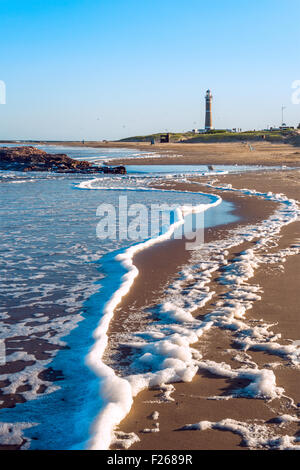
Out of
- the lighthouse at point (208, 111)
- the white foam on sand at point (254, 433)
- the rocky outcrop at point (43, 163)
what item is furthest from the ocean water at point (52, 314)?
the lighthouse at point (208, 111)

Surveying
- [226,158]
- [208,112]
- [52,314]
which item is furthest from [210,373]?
[208,112]

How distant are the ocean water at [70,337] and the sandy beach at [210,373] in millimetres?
116

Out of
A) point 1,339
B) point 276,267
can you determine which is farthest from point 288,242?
point 1,339

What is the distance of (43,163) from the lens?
27500 mm

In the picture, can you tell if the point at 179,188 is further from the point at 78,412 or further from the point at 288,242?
the point at 78,412

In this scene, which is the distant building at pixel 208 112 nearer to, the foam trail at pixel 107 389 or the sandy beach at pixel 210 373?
the sandy beach at pixel 210 373

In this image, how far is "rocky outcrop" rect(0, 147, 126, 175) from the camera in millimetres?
24891

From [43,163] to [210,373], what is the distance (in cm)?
2566

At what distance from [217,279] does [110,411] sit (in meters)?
3.02

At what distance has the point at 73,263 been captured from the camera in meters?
6.25

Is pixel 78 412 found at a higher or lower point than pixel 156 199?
lower

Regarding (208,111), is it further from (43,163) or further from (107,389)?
(107,389)

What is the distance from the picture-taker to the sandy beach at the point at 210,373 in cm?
266

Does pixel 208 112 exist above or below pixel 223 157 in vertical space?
above
